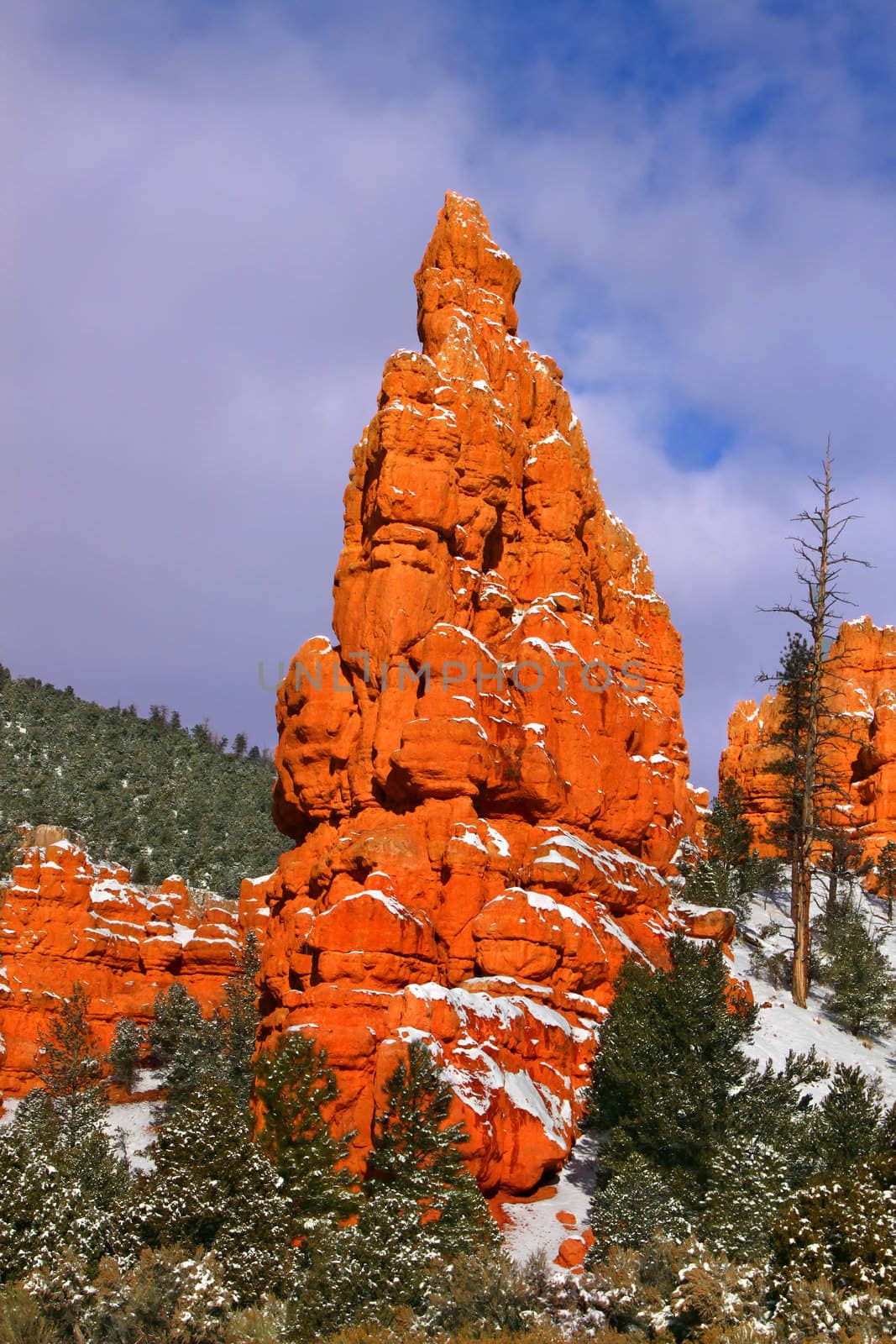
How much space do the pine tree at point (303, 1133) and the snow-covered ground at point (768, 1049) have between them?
4.19m

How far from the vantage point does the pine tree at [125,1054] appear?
166 feet

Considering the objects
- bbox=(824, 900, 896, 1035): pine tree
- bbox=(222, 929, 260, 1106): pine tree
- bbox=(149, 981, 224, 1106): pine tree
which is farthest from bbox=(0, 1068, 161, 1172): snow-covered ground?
bbox=(824, 900, 896, 1035): pine tree

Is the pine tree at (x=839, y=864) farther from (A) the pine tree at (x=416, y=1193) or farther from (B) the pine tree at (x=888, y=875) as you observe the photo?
(A) the pine tree at (x=416, y=1193)

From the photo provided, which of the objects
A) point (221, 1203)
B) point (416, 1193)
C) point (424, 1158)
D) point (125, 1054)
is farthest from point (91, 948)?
point (221, 1203)

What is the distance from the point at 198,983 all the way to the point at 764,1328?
149 ft

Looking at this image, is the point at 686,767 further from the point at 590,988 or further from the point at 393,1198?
the point at 393,1198

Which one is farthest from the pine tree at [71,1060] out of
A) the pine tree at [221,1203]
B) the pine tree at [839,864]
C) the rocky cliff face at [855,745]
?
the rocky cliff face at [855,745]

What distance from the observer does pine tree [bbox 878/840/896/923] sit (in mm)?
57875

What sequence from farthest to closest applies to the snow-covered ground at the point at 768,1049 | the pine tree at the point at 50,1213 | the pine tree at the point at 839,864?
the pine tree at the point at 839,864
the snow-covered ground at the point at 768,1049
the pine tree at the point at 50,1213

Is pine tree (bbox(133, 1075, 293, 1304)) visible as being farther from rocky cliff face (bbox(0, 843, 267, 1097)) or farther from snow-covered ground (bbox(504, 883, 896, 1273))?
rocky cliff face (bbox(0, 843, 267, 1097))

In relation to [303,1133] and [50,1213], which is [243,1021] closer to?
[303,1133]

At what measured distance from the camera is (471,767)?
116 feet

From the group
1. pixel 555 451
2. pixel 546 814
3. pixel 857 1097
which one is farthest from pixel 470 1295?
pixel 555 451

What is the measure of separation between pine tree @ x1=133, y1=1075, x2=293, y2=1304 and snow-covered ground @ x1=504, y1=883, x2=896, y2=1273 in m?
5.40
